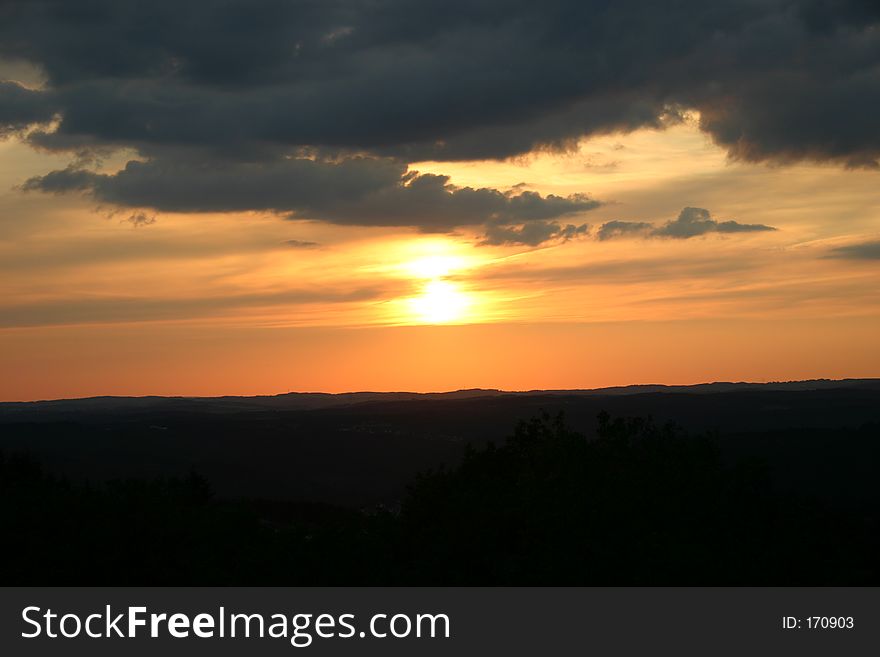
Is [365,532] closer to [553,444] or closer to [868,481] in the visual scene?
[553,444]

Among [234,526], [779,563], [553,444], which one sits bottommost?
[779,563]

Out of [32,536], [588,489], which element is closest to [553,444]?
[588,489]

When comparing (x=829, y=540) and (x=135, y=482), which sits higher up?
(x=135, y=482)

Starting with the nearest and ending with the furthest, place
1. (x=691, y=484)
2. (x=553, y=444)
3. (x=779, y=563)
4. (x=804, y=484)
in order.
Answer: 1. (x=779, y=563)
2. (x=691, y=484)
3. (x=553, y=444)
4. (x=804, y=484)

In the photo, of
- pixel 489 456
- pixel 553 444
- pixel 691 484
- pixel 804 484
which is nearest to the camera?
pixel 691 484

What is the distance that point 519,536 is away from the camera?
4641 cm

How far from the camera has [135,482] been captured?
4300 centimetres

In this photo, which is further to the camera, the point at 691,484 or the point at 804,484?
the point at 804,484

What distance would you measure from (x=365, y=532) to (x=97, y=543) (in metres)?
13.2

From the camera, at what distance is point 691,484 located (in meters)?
46.2

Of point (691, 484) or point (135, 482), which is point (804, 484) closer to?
A: point (691, 484)

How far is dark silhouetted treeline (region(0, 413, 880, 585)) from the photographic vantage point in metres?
36.7

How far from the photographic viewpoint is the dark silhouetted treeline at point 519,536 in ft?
120

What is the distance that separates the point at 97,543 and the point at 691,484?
24268 millimetres
